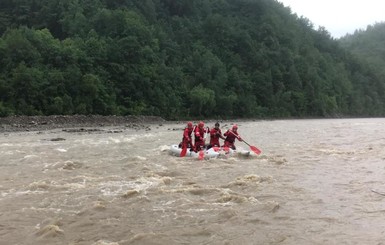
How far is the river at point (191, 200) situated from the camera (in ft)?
26.0

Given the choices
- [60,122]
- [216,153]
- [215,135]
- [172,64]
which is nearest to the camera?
[216,153]

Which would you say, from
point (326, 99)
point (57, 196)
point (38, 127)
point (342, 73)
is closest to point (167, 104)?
point (38, 127)

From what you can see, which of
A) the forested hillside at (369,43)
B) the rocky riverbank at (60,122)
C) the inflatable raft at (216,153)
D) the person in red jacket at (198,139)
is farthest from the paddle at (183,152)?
the forested hillside at (369,43)

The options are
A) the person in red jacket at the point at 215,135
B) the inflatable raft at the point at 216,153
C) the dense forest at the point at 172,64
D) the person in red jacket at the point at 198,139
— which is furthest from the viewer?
the dense forest at the point at 172,64

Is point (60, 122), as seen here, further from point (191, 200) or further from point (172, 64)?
point (191, 200)

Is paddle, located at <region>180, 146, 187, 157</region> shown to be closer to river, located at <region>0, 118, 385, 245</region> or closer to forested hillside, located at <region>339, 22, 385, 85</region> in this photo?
river, located at <region>0, 118, 385, 245</region>

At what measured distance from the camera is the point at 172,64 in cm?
7306

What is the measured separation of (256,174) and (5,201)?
7515mm

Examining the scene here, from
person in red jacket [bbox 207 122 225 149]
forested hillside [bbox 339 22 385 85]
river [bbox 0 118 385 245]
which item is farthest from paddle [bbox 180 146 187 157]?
forested hillside [bbox 339 22 385 85]

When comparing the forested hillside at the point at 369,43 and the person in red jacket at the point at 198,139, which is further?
the forested hillside at the point at 369,43

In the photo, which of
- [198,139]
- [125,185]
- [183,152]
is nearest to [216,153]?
[183,152]

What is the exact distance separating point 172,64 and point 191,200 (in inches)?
2514

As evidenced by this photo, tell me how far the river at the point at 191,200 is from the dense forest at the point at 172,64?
31186 millimetres

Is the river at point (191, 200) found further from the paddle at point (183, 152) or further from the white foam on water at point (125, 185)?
the paddle at point (183, 152)
